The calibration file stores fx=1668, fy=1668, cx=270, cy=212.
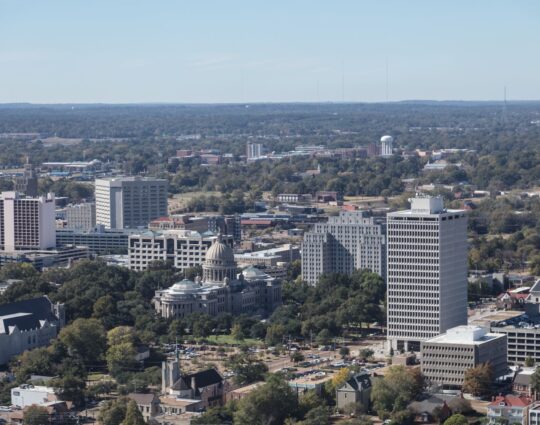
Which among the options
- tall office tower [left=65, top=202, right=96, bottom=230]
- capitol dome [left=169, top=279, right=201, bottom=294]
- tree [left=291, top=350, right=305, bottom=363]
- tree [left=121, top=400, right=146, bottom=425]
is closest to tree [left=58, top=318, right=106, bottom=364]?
tree [left=291, top=350, right=305, bottom=363]

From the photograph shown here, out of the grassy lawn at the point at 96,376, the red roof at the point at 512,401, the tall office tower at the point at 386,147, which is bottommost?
the grassy lawn at the point at 96,376

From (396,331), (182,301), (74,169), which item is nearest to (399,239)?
(396,331)

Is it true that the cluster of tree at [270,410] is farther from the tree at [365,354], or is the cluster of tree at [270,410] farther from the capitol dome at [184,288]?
the capitol dome at [184,288]

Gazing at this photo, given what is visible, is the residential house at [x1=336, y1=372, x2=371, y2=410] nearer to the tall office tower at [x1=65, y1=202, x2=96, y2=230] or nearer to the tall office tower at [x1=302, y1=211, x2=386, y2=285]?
the tall office tower at [x1=302, y1=211, x2=386, y2=285]

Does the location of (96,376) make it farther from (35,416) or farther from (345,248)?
(345,248)

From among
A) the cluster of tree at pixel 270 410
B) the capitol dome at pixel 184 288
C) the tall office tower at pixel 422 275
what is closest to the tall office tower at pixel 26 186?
the capitol dome at pixel 184 288

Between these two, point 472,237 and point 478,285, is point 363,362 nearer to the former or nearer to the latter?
point 478,285

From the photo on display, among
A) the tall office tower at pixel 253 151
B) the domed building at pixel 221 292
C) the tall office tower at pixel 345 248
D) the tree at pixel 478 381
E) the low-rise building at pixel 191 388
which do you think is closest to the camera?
the low-rise building at pixel 191 388

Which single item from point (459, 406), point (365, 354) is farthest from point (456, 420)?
point (365, 354)
